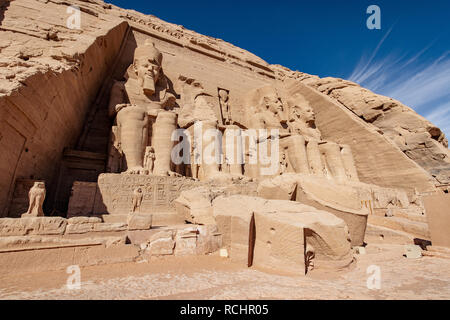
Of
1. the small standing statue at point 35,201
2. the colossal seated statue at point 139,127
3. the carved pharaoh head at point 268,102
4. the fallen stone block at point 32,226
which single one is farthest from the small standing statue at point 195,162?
the carved pharaoh head at point 268,102

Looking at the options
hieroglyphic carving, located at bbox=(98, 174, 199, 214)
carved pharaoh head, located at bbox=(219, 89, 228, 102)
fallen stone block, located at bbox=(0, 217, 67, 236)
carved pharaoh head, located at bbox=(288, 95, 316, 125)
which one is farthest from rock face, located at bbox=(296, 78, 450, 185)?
fallen stone block, located at bbox=(0, 217, 67, 236)

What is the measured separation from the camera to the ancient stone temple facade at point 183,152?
8.89ft

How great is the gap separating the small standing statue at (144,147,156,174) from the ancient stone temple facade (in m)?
0.03

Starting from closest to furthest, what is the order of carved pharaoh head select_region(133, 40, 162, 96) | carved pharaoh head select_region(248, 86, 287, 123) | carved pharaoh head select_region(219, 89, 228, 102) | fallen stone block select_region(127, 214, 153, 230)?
fallen stone block select_region(127, 214, 153, 230) < carved pharaoh head select_region(133, 40, 162, 96) < carved pharaoh head select_region(248, 86, 287, 123) < carved pharaoh head select_region(219, 89, 228, 102)

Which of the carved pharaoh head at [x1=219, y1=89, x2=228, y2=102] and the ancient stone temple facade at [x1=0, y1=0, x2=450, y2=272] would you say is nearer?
the ancient stone temple facade at [x1=0, y1=0, x2=450, y2=272]

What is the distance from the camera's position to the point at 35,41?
4.41 meters

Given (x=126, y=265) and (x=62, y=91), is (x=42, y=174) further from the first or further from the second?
(x=126, y=265)

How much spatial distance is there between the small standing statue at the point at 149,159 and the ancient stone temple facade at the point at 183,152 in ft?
0.11

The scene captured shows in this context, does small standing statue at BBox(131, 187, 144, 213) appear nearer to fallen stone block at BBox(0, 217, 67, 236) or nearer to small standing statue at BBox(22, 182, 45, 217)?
small standing statue at BBox(22, 182, 45, 217)

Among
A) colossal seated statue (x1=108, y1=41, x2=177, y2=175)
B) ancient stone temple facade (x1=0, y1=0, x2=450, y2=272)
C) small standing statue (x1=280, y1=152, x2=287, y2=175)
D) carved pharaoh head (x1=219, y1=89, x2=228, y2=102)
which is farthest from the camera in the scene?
carved pharaoh head (x1=219, y1=89, x2=228, y2=102)

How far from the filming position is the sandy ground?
1.59 metres

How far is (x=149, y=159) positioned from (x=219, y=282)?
3845 mm
